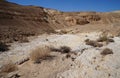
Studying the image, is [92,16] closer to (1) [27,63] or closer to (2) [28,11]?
(2) [28,11]

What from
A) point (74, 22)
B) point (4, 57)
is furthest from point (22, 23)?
point (4, 57)

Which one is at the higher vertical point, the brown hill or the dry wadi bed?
the brown hill

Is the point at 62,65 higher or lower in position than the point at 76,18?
lower

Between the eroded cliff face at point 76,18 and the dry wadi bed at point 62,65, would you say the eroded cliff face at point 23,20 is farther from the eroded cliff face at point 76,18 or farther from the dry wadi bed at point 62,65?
the dry wadi bed at point 62,65

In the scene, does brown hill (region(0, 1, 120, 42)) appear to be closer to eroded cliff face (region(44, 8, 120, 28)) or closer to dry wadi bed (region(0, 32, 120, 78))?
eroded cliff face (region(44, 8, 120, 28))

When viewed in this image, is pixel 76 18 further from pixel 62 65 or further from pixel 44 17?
pixel 62 65

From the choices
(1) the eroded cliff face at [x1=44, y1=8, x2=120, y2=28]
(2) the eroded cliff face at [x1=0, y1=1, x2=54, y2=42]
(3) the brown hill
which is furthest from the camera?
(1) the eroded cliff face at [x1=44, y1=8, x2=120, y2=28]

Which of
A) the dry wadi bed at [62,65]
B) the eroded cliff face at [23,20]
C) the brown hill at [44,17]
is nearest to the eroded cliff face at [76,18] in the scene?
the brown hill at [44,17]

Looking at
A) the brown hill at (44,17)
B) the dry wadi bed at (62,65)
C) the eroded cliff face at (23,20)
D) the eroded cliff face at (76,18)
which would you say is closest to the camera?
the dry wadi bed at (62,65)

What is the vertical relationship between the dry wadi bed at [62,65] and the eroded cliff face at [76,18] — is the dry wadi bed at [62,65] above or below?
below

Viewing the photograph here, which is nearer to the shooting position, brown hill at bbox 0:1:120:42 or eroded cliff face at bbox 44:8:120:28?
brown hill at bbox 0:1:120:42

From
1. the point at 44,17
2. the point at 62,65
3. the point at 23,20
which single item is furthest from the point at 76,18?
the point at 62,65

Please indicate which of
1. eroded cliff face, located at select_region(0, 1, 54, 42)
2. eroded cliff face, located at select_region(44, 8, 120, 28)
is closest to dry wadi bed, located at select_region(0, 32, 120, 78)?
eroded cliff face, located at select_region(0, 1, 54, 42)

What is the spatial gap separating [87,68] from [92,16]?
3501 cm
